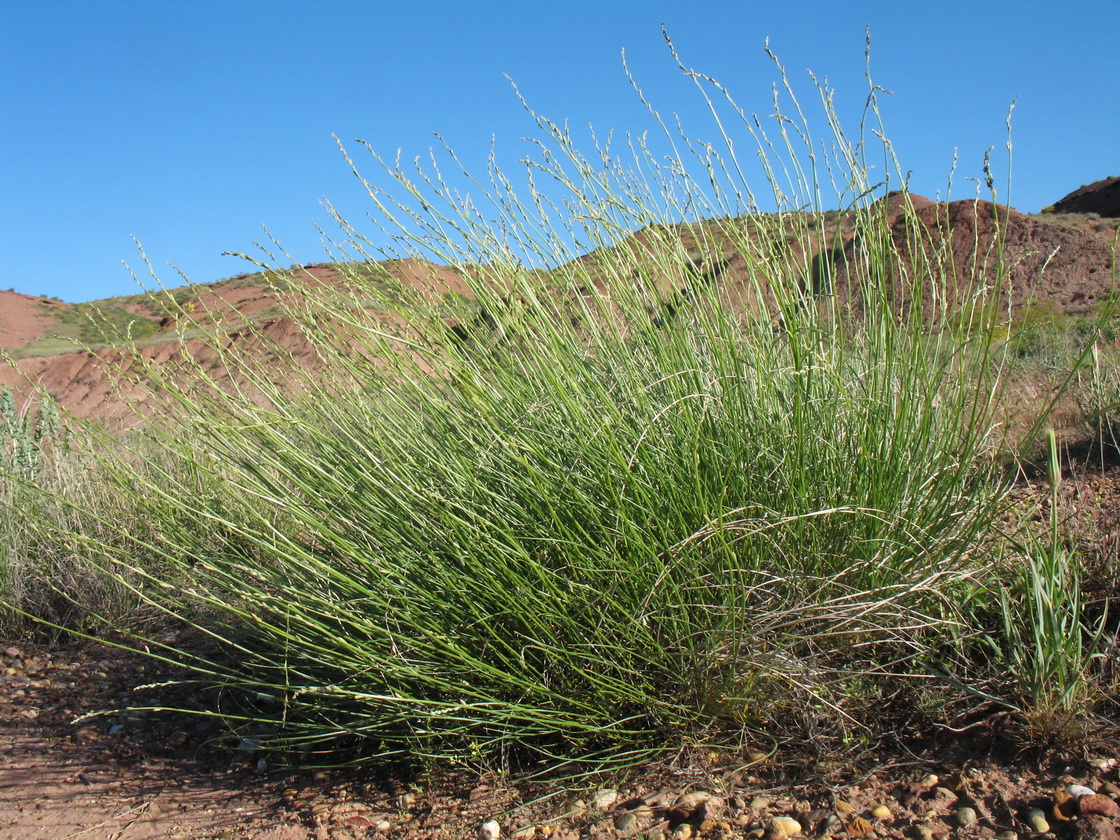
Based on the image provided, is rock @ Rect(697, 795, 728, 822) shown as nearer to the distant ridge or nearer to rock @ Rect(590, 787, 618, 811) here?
rock @ Rect(590, 787, 618, 811)

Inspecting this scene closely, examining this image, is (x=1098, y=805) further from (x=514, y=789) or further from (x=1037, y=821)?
(x=514, y=789)

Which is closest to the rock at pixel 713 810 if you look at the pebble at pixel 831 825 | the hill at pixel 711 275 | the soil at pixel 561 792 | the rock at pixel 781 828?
the soil at pixel 561 792

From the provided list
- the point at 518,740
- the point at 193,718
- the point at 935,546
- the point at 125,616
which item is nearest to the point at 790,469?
the point at 935,546

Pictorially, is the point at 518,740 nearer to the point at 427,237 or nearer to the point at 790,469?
the point at 790,469

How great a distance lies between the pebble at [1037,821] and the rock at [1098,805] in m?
0.07

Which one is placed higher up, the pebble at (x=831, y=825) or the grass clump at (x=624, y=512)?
the grass clump at (x=624, y=512)

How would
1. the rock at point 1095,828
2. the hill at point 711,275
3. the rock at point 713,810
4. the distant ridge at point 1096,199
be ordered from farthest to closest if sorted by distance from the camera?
the distant ridge at point 1096,199, the hill at point 711,275, the rock at point 713,810, the rock at point 1095,828

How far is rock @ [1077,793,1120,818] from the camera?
1601 mm

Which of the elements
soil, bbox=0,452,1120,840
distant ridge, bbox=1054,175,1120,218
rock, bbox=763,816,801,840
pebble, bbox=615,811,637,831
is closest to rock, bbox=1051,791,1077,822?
soil, bbox=0,452,1120,840

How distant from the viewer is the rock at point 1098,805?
5.25 ft

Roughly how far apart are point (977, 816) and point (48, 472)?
17.9 feet

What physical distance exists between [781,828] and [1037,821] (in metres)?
0.49

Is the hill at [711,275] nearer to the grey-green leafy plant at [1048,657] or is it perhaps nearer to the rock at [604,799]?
the grey-green leafy plant at [1048,657]

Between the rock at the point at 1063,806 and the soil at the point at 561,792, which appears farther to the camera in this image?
the soil at the point at 561,792
